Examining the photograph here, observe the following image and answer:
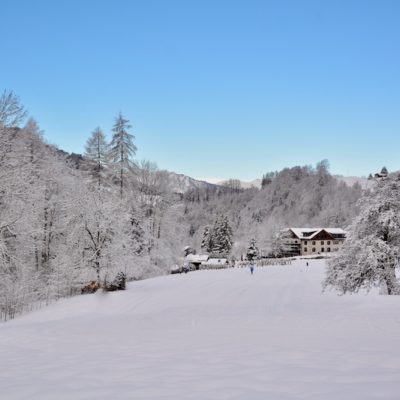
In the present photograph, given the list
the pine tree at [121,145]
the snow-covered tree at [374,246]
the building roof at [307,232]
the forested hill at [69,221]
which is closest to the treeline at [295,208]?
the building roof at [307,232]

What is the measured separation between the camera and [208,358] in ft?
24.1

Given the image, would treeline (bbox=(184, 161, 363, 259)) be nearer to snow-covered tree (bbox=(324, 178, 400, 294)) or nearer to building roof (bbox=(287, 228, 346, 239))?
building roof (bbox=(287, 228, 346, 239))

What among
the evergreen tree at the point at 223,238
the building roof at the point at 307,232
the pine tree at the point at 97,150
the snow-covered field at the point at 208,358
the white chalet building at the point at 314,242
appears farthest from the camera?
the building roof at the point at 307,232

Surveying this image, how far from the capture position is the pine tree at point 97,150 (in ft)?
112

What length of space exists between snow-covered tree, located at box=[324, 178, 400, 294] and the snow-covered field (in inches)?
186

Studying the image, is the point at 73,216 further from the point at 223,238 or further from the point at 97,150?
the point at 223,238

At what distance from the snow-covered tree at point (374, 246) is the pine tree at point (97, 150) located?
2165cm

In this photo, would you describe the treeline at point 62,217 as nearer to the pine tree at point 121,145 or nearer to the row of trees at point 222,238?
the pine tree at point 121,145

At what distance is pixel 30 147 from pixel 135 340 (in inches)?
824

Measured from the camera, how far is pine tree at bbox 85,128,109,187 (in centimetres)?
3422

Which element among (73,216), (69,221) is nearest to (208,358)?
(73,216)

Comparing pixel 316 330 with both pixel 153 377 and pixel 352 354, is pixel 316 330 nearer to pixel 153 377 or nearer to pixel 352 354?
pixel 352 354

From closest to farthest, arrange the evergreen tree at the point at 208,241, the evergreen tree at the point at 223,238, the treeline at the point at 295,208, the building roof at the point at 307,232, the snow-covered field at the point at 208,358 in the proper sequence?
the snow-covered field at the point at 208,358 → the evergreen tree at the point at 223,238 → the evergreen tree at the point at 208,241 → the building roof at the point at 307,232 → the treeline at the point at 295,208

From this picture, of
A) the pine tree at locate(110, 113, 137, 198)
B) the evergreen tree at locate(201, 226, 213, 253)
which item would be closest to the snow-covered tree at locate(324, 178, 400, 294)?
the pine tree at locate(110, 113, 137, 198)
